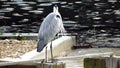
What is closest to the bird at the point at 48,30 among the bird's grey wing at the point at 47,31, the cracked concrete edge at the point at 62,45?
the bird's grey wing at the point at 47,31

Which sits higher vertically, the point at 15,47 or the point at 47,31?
the point at 47,31

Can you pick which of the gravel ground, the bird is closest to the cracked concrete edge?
the gravel ground

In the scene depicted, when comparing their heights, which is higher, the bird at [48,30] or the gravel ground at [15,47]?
the bird at [48,30]

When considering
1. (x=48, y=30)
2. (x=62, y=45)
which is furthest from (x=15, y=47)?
(x=48, y=30)

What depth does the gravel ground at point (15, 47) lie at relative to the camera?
11422mm

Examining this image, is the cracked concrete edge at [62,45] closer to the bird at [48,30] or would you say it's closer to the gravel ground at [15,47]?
the gravel ground at [15,47]

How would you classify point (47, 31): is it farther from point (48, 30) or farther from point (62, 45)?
point (62, 45)

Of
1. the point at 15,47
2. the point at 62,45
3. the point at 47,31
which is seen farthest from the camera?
the point at 62,45

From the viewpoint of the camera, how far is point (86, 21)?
83.4ft

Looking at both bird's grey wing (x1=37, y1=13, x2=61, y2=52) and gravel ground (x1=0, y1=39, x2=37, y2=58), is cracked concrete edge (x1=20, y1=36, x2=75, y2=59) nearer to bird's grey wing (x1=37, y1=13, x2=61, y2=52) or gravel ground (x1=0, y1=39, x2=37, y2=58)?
gravel ground (x1=0, y1=39, x2=37, y2=58)

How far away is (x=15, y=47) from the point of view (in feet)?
40.8

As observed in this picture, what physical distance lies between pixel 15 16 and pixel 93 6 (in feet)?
20.9

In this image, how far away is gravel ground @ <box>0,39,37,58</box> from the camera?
11.4 meters

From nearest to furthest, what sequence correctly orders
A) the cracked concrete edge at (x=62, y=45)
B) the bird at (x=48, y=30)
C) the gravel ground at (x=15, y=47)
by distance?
the bird at (x=48, y=30) → the gravel ground at (x=15, y=47) → the cracked concrete edge at (x=62, y=45)
